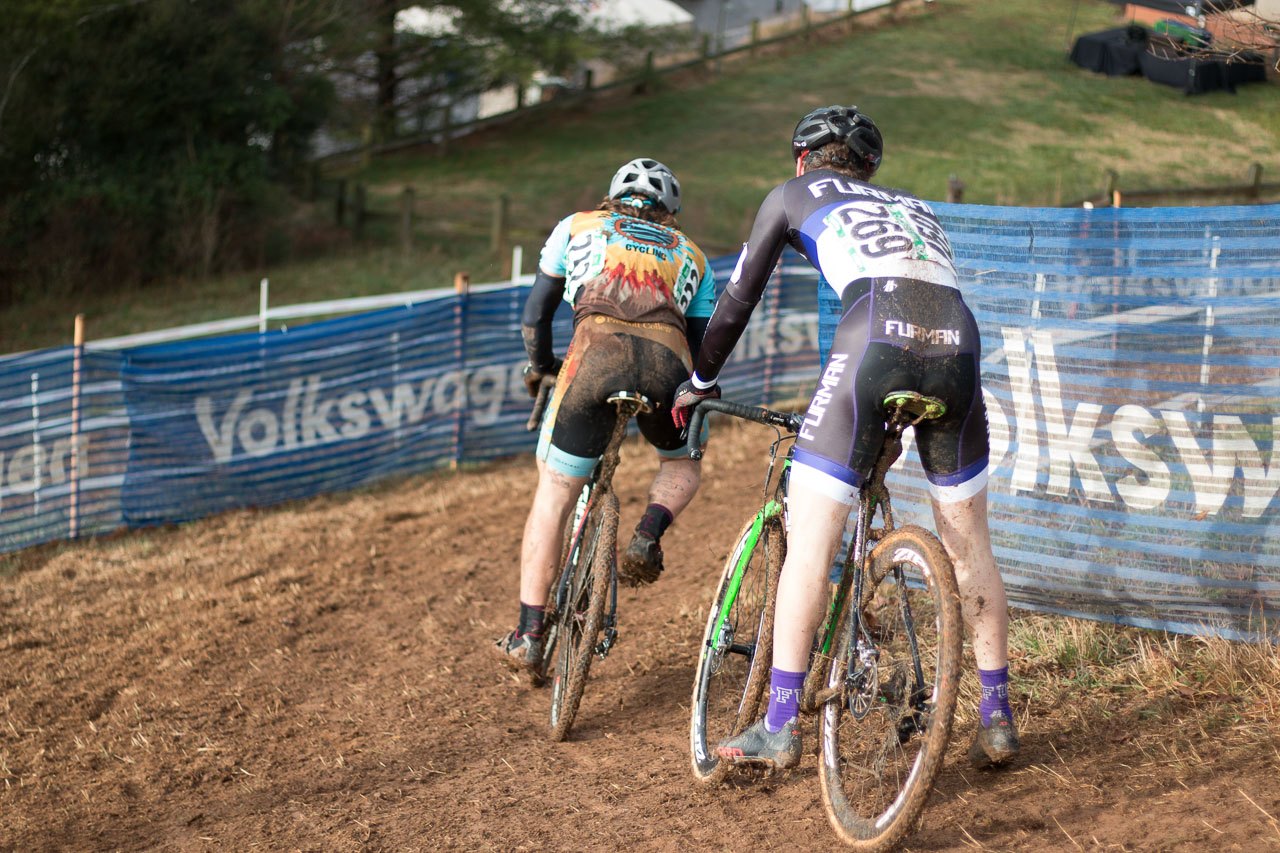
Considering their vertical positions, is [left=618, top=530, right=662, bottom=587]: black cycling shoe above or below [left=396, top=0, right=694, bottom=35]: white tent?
above

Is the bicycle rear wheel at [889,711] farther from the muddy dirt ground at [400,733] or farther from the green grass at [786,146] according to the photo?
the green grass at [786,146]

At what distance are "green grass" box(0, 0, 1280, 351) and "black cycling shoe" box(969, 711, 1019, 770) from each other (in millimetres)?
16881

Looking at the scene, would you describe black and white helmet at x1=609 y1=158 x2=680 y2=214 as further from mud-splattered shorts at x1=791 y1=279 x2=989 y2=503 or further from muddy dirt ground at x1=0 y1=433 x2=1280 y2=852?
muddy dirt ground at x1=0 y1=433 x2=1280 y2=852

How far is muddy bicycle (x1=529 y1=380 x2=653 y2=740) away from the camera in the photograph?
470cm

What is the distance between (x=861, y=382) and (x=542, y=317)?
2.07 metres

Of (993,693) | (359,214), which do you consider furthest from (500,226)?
(993,693)

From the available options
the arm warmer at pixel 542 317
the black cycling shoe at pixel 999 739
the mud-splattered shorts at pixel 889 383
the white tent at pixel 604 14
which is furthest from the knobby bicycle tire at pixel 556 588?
the white tent at pixel 604 14

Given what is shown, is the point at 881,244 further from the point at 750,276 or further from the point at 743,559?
the point at 743,559

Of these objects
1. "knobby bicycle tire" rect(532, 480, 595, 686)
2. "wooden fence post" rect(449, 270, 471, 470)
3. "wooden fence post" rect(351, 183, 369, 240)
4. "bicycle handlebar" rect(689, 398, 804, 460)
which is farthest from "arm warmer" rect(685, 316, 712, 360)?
"wooden fence post" rect(351, 183, 369, 240)

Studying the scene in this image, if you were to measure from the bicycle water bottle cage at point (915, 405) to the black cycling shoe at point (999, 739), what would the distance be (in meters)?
1.07

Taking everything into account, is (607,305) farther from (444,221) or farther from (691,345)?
(444,221)

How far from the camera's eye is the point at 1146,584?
5086 millimetres

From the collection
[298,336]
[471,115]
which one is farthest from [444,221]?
[298,336]

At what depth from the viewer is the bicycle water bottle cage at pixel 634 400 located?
4.75 m
